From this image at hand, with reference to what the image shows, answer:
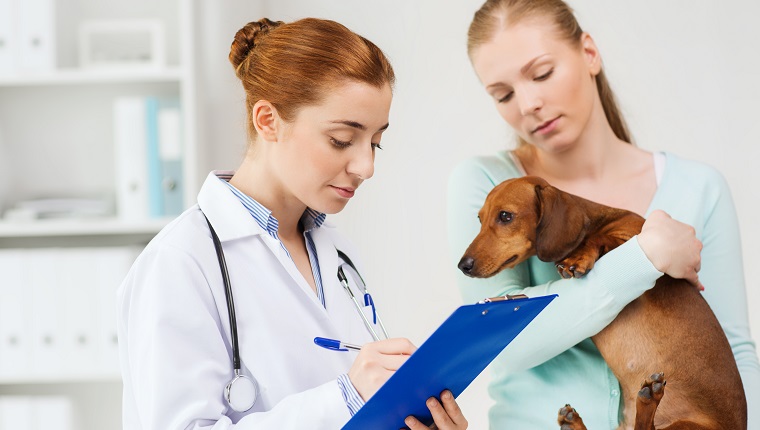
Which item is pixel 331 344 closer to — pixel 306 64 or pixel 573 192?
pixel 306 64

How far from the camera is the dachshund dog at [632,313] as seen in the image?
1.46m

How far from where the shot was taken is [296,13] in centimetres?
312

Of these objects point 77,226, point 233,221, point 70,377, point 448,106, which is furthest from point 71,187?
point 233,221

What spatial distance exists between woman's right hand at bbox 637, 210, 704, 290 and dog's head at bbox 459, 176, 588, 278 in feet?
0.50

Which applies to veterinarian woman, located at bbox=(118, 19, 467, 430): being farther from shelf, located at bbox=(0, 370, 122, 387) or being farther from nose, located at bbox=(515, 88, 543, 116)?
shelf, located at bbox=(0, 370, 122, 387)

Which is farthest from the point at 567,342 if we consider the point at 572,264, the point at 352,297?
the point at 352,297

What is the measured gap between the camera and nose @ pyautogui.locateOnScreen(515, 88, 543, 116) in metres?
1.63


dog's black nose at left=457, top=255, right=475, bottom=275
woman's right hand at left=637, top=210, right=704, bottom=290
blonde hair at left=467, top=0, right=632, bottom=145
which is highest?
blonde hair at left=467, top=0, right=632, bottom=145

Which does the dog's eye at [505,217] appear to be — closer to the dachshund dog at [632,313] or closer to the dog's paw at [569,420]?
the dachshund dog at [632,313]

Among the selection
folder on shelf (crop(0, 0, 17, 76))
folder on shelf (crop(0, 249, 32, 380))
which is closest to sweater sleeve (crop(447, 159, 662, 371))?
folder on shelf (crop(0, 249, 32, 380))

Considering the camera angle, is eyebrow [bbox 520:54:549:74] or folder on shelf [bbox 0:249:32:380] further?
folder on shelf [bbox 0:249:32:380]

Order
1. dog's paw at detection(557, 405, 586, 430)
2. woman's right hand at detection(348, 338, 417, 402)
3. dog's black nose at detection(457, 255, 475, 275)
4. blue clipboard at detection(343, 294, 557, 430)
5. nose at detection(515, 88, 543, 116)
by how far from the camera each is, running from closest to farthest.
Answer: blue clipboard at detection(343, 294, 557, 430)
woman's right hand at detection(348, 338, 417, 402)
dog's paw at detection(557, 405, 586, 430)
dog's black nose at detection(457, 255, 475, 275)
nose at detection(515, 88, 543, 116)

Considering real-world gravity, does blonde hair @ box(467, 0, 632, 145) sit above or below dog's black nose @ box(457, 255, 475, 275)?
above

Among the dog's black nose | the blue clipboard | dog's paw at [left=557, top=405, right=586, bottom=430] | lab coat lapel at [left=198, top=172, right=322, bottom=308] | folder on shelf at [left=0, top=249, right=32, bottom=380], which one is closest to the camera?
the blue clipboard
